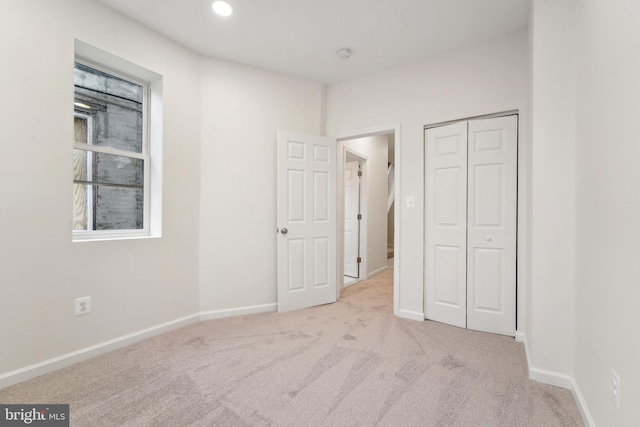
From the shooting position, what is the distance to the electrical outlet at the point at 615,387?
1.13 metres

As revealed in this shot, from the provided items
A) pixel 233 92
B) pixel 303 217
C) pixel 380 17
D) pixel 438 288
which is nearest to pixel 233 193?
pixel 303 217

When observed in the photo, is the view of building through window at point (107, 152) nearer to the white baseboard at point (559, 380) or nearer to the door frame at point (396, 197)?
→ the door frame at point (396, 197)

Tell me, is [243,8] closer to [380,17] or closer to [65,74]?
[380,17]

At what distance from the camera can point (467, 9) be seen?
2236 mm

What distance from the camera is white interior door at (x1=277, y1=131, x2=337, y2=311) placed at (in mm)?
3195

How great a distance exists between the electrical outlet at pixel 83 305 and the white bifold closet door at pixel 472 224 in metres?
2.89

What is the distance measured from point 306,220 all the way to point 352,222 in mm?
1829

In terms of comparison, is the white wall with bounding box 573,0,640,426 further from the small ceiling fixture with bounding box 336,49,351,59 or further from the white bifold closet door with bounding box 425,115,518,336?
the small ceiling fixture with bounding box 336,49,351,59

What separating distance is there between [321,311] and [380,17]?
111 inches

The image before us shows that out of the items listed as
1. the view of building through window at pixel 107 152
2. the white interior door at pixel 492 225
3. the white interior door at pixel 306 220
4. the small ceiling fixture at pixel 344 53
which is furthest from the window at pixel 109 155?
the white interior door at pixel 492 225

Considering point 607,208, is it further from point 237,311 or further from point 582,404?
point 237,311

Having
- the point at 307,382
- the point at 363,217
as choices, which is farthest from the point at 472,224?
the point at 363,217

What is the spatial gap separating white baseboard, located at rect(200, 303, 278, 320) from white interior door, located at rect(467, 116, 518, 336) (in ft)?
6.56

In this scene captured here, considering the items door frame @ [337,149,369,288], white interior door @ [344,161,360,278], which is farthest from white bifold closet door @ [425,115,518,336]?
white interior door @ [344,161,360,278]
